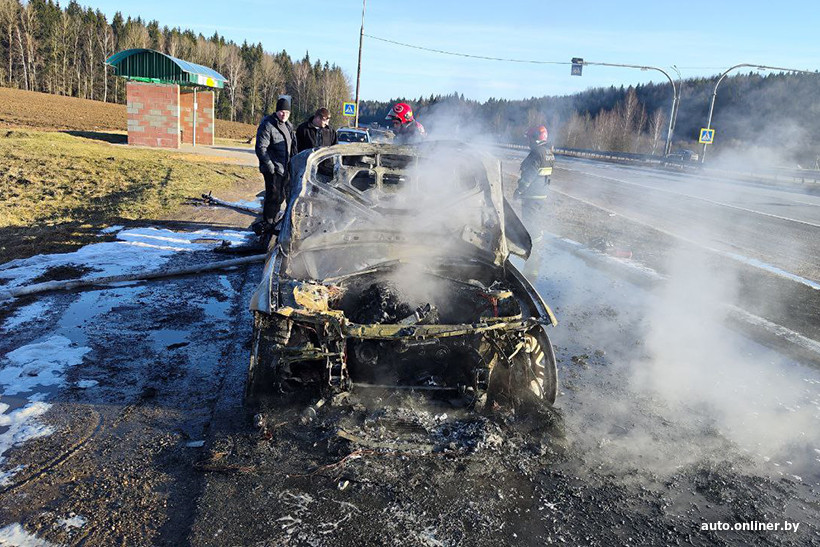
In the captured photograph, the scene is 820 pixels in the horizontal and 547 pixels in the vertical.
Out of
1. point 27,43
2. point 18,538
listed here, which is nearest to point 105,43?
point 27,43

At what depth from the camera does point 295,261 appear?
14.9 ft

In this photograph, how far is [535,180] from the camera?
888cm

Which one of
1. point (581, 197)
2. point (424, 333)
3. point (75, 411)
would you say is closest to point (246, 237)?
point (75, 411)

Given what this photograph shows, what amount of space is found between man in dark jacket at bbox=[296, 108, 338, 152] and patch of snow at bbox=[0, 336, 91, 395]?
16.9 ft

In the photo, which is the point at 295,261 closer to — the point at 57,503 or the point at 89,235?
the point at 57,503

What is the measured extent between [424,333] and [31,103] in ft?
179

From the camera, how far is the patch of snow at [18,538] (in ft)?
8.24

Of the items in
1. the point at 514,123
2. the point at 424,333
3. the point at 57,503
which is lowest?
the point at 57,503

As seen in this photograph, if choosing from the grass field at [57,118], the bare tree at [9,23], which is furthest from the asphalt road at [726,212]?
the bare tree at [9,23]

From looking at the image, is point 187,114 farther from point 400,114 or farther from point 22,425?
point 22,425

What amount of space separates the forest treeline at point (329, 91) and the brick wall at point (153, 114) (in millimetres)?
14163

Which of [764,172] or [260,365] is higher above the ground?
[764,172]

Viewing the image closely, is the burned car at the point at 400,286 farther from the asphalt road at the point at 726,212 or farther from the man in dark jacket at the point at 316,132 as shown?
the asphalt road at the point at 726,212

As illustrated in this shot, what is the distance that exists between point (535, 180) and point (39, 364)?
6.87 meters
